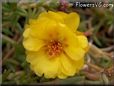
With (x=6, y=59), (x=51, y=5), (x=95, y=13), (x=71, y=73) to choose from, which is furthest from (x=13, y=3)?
(x=95, y=13)

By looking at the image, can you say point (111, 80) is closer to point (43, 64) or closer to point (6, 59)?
point (43, 64)

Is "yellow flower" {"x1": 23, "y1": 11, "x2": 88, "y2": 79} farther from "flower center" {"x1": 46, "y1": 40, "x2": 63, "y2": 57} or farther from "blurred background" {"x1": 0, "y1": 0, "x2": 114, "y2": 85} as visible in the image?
"blurred background" {"x1": 0, "y1": 0, "x2": 114, "y2": 85}

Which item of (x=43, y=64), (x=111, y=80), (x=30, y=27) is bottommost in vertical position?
(x=111, y=80)

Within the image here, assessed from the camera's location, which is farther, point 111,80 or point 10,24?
point 10,24

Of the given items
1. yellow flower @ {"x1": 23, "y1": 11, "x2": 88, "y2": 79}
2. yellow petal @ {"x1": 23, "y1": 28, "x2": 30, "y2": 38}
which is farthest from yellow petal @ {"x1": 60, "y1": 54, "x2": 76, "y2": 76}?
yellow petal @ {"x1": 23, "y1": 28, "x2": 30, "y2": 38}

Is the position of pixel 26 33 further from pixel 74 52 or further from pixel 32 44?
pixel 74 52

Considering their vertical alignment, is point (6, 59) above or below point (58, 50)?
below

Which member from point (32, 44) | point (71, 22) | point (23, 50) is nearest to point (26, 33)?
point (32, 44)

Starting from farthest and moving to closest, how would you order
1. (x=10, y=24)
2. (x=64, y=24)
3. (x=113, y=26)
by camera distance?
(x=113, y=26) → (x=10, y=24) → (x=64, y=24)
